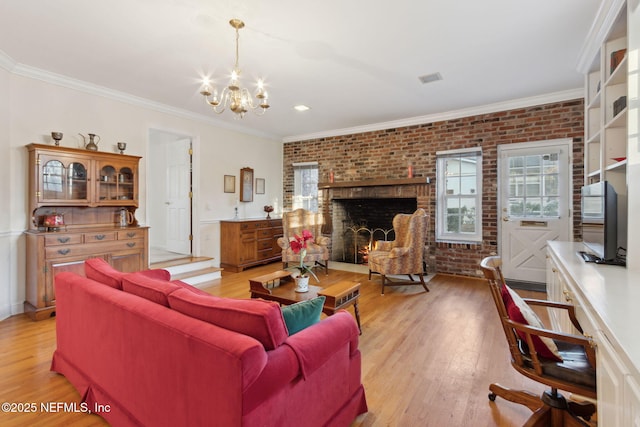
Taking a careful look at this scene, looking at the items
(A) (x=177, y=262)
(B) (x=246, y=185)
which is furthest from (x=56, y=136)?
(B) (x=246, y=185)

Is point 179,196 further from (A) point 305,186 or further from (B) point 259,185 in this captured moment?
(A) point 305,186

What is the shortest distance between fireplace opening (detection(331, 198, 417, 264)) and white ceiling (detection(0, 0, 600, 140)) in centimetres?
223

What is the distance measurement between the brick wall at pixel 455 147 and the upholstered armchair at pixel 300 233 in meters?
1.19

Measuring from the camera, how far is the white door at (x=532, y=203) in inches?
169

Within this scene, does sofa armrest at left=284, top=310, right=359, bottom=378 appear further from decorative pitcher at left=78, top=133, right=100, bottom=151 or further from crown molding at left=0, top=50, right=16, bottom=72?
crown molding at left=0, top=50, right=16, bottom=72

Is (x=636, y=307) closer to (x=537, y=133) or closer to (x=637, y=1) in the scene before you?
(x=637, y=1)

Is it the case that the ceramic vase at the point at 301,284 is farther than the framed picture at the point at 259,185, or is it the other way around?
the framed picture at the point at 259,185

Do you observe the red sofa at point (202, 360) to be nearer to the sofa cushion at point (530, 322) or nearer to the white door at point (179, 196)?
the sofa cushion at point (530, 322)

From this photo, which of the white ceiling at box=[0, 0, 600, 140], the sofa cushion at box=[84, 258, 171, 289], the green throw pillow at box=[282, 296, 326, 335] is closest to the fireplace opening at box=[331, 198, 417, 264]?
the white ceiling at box=[0, 0, 600, 140]

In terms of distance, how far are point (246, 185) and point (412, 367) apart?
4.73 meters

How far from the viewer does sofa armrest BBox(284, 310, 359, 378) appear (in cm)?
133

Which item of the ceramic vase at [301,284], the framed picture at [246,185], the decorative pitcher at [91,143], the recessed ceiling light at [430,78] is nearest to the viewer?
the ceramic vase at [301,284]

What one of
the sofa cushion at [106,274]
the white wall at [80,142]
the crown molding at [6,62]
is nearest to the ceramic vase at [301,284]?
the sofa cushion at [106,274]

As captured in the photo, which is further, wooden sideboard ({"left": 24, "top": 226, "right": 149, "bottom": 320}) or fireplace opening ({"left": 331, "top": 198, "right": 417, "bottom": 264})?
fireplace opening ({"left": 331, "top": 198, "right": 417, "bottom": 264})
